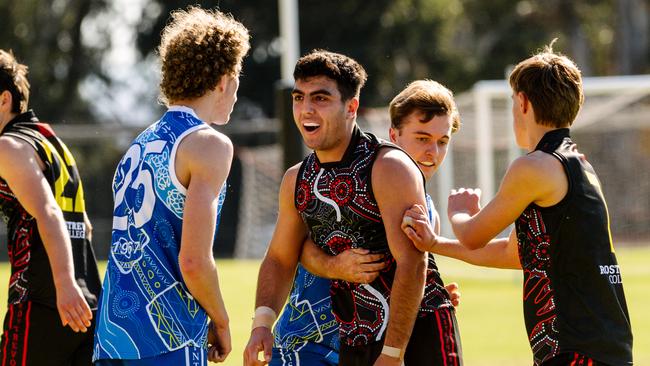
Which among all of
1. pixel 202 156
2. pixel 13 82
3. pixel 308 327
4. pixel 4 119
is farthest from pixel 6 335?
pixel 202 156

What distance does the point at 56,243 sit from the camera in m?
5.36

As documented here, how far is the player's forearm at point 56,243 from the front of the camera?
5.30 meters

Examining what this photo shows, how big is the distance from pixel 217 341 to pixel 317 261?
1.92ft

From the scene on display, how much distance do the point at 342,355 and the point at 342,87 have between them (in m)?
1.17

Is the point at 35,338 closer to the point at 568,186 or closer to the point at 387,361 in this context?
the point at 387,361

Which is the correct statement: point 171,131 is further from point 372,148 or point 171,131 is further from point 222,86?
point 372,148

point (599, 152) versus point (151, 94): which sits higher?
point (151, 94)

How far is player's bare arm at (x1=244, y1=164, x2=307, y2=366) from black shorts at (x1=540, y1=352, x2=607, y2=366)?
1279 millimetres

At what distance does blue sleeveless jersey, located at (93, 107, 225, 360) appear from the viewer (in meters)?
4.48

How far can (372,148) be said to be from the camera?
489 cm

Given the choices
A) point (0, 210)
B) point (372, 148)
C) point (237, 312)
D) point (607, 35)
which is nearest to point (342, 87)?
point (372, 148)

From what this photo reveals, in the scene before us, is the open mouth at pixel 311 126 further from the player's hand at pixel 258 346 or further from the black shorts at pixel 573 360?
the black shorts at pixel 573 360

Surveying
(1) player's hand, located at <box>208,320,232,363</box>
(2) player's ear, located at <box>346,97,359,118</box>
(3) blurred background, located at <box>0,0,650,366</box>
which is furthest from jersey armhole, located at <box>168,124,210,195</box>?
(3) blurred background, located at <box>0,0,650,366</box>

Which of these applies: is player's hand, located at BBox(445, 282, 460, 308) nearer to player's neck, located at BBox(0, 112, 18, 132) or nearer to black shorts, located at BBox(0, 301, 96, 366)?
black shorts, located at BBox(0, 301, 96, 366)
